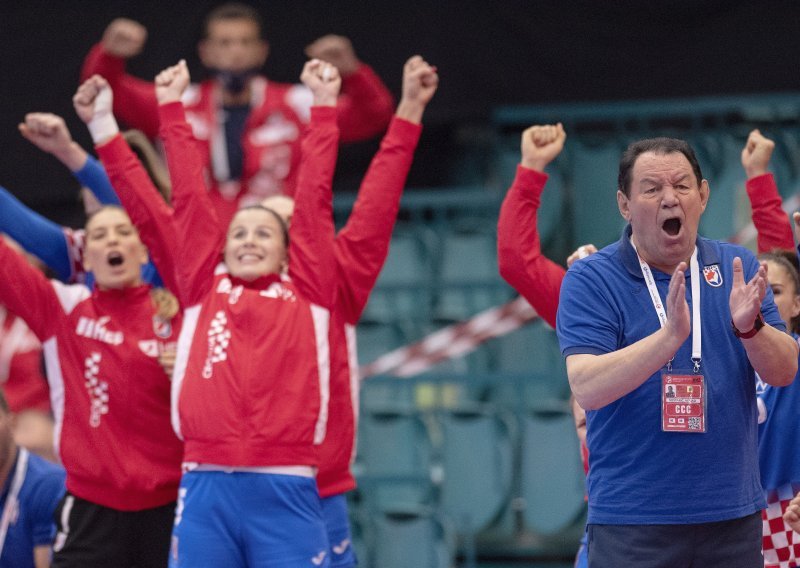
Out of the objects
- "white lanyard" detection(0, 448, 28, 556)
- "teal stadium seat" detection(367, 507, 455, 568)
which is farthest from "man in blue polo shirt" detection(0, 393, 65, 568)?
"teal stadium seat" detection(367, 507, 455, 568)

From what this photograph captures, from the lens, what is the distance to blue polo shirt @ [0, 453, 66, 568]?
5.15 meters

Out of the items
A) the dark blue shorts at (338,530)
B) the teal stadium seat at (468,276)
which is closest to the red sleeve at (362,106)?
the teal stadium seat at (468,276)

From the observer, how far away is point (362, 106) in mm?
6758

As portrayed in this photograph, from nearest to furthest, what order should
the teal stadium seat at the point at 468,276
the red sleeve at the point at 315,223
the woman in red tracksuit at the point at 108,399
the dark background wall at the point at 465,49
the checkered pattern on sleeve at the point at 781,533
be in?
the checkered pattern on sleeve at the point at 781,533 → the red sleeve at the point at 315,223 → the woman in red tracksuit at the point at 108,399 → the teal stadium seat at the point at 468,276 → the dark background wall at the point at 465,49

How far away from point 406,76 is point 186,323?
1.14m

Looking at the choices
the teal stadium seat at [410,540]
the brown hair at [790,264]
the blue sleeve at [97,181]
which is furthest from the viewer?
the teal stadium seat at [410,540]

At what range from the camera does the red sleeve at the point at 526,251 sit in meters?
4.40

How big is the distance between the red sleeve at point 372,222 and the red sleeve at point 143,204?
560mm

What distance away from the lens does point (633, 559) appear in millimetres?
3357

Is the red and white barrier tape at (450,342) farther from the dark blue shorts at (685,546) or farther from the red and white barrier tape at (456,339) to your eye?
the dark blue shorts at (685,546)

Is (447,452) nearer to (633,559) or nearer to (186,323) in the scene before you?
(186,323)

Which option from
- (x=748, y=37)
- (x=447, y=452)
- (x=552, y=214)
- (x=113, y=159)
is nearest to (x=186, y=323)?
(x=113, y=159)

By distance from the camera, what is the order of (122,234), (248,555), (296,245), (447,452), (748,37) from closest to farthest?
(248,555)
(296,245)
(122,234)
(447,452)
(748,37)

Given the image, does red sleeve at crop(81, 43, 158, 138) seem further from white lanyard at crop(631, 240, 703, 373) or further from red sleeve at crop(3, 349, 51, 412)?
white lanyard at crop(631, 240, 703, 373)
